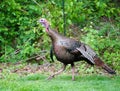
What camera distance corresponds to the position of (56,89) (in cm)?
834

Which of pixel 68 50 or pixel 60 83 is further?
pixel 68 50

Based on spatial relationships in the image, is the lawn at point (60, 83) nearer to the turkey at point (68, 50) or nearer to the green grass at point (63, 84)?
the green grass at point (63, 84)

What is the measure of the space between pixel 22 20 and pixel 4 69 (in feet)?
8.09

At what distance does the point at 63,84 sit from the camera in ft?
29.0

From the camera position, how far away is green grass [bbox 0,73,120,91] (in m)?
8.38

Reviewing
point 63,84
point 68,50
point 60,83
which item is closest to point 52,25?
point 68,50

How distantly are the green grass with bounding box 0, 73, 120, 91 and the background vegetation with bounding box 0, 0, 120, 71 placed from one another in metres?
2.92

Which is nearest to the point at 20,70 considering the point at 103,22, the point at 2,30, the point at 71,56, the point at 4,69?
the point at 4,69

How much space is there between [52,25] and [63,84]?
4.49 m

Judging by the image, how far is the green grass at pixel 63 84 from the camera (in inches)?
330

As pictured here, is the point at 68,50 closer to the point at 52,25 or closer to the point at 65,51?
the point at 65,51

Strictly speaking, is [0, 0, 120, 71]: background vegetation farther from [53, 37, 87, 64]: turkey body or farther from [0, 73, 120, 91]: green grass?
[53, 37, 87, 64]: turkey body

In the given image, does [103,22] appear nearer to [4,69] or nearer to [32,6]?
[32,6]

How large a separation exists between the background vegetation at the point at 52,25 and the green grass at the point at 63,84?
2.92m
